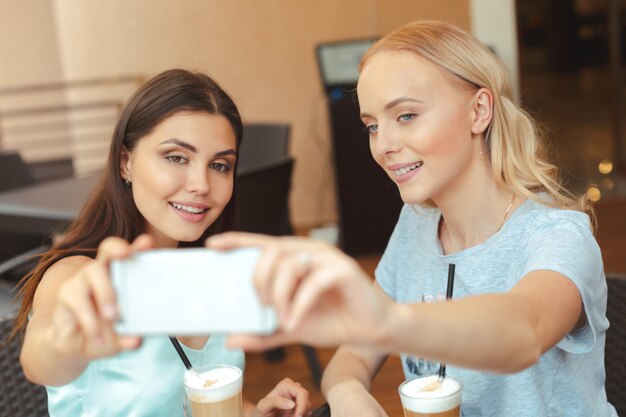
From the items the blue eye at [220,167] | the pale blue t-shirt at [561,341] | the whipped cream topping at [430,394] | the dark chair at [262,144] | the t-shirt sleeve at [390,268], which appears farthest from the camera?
the dark chair at [262,144]

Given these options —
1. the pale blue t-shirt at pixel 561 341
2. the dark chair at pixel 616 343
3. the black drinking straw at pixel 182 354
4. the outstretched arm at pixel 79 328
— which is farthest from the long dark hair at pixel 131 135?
the dark chair at pixel 616 343

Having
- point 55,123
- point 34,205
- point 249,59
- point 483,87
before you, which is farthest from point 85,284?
point 55,123

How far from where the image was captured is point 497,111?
1.63m

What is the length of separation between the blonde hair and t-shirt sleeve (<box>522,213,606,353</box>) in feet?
0.36

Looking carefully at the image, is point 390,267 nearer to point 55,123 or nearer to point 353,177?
point 353,177

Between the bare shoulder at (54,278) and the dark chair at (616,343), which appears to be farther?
the dark chair at (616,343)

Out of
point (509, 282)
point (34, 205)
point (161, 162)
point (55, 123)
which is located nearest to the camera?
point (509, 282)

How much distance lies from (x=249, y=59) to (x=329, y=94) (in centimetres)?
115

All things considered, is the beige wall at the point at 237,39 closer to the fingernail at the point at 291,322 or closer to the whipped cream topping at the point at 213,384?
the whipped cream topping at the point at 213,384

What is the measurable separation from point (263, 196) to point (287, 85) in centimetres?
346

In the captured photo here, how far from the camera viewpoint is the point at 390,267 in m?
1.80

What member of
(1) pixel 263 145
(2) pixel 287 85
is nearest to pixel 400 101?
(1) pixel 263 145

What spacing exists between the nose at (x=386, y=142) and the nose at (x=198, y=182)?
0.32 meters

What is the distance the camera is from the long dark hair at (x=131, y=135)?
5.56ft
